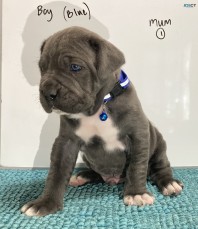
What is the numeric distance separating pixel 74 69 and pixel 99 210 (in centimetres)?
52

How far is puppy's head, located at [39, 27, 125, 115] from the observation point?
1.43 meters

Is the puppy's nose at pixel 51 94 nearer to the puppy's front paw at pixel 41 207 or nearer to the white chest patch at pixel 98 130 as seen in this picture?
the white chest patch at pixel 98 130

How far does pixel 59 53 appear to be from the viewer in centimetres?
146

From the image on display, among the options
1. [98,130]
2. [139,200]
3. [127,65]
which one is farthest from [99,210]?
[127,65]

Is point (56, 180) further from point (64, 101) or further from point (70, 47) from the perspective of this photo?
point (70, 47)

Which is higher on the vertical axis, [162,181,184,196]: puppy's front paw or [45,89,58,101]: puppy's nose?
[45,89,58,101]: puppy's nose

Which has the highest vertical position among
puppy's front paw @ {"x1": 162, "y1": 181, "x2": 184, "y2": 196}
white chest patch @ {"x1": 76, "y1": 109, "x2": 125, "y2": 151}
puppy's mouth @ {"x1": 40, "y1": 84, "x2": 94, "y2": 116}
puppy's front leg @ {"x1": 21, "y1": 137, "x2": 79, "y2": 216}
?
puppy's mouth @ {"x1": 40, "y1": 84, "x2": 94, "y2": 116}

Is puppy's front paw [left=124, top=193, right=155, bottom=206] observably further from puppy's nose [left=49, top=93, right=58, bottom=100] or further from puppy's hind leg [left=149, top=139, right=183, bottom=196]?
puppy's nose [left=49, top=93, right=58, bottom=100]

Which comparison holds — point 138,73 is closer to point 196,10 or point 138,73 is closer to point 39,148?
point 196,10

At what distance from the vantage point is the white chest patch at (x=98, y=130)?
167 centimetres

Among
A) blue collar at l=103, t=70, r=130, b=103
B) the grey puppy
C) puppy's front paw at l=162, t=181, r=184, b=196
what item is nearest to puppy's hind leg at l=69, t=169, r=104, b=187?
the grey puppy

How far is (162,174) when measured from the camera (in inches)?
74.2

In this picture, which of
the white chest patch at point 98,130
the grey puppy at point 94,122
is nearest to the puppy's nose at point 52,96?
→ the grey puppy at point 94,122

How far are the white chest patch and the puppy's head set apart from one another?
147 mm
